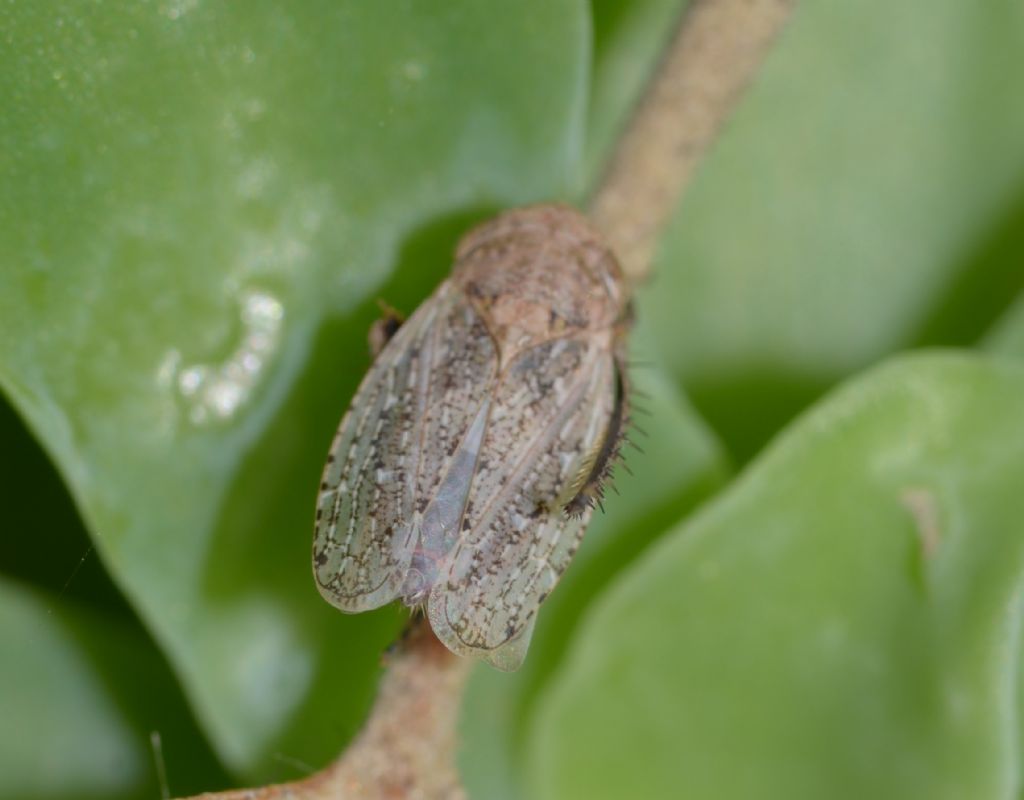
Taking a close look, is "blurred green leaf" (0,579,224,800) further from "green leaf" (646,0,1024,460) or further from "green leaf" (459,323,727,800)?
"green leaf" (646,0,1024,460)

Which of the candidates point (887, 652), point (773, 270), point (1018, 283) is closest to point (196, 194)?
point (773, 270)

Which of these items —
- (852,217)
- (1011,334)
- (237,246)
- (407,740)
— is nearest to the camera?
(407,740)

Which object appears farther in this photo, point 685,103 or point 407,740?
point 685,103

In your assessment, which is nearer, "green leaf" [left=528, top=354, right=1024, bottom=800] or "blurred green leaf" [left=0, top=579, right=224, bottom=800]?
"green leaf" [left=528, top=354, right=1024, bottom=800]

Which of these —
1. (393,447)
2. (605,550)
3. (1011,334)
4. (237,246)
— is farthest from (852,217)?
(237,246)

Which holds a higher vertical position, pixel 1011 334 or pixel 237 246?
pixel 237 246

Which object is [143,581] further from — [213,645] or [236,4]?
[236,4]

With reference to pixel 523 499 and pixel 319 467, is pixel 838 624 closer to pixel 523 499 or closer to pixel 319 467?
pixel 523 499

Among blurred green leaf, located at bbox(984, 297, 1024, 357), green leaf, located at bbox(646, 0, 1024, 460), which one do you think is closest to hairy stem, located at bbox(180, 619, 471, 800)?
green leaf, located at bbox(646, 0, 1024, 460)
